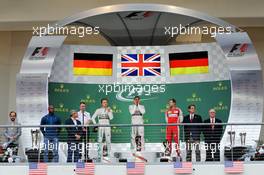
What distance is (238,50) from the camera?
414 inches

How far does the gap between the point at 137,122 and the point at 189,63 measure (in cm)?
167

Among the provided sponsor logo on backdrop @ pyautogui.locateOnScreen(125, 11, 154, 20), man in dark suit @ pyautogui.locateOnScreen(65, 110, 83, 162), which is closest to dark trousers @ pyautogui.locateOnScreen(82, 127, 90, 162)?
man in dark suit @ pyautogui.locateOnScreen(65, 110, 83, 162)

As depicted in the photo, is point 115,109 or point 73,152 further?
point 115,109

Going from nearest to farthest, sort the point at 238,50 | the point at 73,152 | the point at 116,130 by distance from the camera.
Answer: the point at 73,152, the point at 238,50, the point at 116,130

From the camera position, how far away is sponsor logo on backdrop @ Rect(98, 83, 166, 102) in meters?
11.0

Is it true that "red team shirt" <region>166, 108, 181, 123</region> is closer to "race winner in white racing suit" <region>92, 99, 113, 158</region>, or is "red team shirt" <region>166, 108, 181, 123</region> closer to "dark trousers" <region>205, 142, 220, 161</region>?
"dark trousers" <region>205, 142, 220, 161</region>

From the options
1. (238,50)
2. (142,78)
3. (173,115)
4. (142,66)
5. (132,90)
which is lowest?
(173,115)

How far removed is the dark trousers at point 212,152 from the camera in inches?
355

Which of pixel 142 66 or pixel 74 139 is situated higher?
pixel 142 66

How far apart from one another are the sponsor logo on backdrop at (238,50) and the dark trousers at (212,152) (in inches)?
73.7

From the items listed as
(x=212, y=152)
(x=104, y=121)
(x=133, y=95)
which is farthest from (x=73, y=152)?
(x=133, y=95)

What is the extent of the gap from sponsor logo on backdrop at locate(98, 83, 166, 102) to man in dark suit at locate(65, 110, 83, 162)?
54.2 inches

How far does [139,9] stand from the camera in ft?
34.8

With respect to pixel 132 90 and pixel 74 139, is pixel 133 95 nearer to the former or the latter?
pixel 132 90
